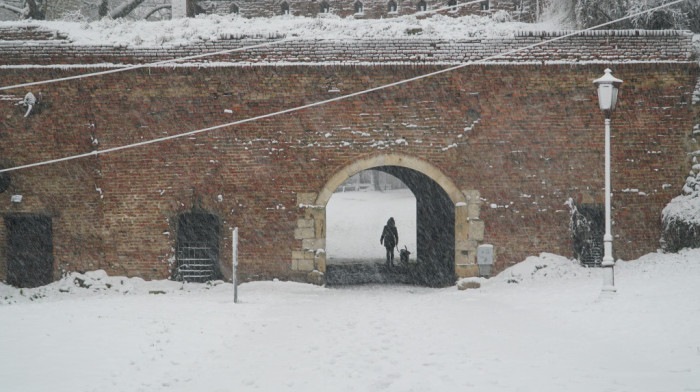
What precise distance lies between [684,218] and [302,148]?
785 cm

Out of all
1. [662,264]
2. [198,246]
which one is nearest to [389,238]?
[198,246]

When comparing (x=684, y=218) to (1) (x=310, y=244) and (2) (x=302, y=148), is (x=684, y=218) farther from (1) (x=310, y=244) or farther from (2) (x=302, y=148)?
(2) (x=302, y=148)

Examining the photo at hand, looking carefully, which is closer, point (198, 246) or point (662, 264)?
point (662, 264)

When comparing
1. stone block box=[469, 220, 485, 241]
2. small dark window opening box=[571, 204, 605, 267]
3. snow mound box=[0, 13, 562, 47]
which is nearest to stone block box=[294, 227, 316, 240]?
stone block box=[469, 220, 485, 241]

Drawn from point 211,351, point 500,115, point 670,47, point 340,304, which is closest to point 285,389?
point 211,351

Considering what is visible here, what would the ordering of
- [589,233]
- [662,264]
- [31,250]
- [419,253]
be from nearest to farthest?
[662,264]
[589,233]
[31,250]
[419,253]

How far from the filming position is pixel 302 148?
1201cm

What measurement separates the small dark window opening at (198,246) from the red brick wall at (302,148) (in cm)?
29

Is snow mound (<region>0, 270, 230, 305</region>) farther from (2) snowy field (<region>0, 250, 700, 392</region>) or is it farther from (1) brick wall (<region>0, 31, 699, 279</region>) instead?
(2) snowy field (<region>0, 250, 700, 392</region>)

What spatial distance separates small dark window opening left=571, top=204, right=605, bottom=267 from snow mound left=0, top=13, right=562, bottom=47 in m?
4.00

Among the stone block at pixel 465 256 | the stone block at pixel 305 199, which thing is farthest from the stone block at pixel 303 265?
the stone block at pixel 465 256

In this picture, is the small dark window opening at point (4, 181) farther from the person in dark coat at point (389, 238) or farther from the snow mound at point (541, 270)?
the snow mound at point (541, 270)

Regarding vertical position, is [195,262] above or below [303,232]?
below

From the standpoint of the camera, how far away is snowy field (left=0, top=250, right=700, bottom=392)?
5297 millimetres
